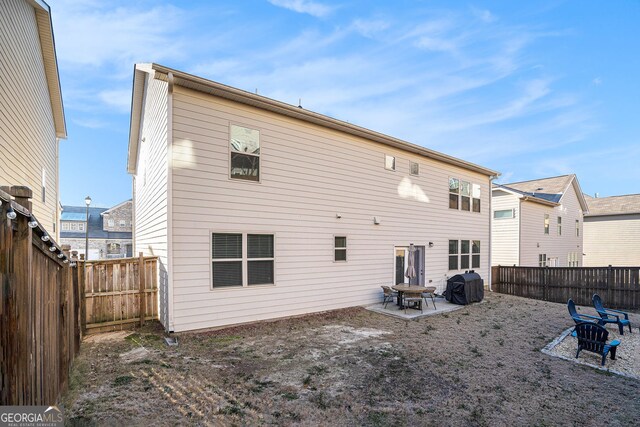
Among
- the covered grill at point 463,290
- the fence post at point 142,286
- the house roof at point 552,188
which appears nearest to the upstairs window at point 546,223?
the house roof at point 552,188

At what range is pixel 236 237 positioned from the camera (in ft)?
24.9

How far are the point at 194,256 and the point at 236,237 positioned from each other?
3.53ft

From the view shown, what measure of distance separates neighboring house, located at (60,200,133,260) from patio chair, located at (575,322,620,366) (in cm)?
4168

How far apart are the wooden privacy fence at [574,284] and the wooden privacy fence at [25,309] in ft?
54.2

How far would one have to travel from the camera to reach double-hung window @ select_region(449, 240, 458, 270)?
13215 mm

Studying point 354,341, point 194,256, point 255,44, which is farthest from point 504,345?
point 255,44

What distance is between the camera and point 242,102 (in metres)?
7.69

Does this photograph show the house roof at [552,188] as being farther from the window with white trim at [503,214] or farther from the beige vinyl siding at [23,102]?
the beige vinyl siding at [23,102]

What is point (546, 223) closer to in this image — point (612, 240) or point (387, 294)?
point (612, 240)

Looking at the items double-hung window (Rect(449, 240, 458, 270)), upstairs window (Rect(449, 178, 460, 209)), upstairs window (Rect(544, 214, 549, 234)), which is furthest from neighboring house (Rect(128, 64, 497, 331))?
upstairs window (Rect(544, 214, 549, 234))

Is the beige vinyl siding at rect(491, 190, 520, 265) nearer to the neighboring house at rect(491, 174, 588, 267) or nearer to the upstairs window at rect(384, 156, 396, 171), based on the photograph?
the neighboring house at rect(491, 174, 588, 267)

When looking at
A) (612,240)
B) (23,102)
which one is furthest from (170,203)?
(612,240)

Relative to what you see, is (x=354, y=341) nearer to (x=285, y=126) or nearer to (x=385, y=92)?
(x=285, y=126)

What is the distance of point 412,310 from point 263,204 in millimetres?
5743
